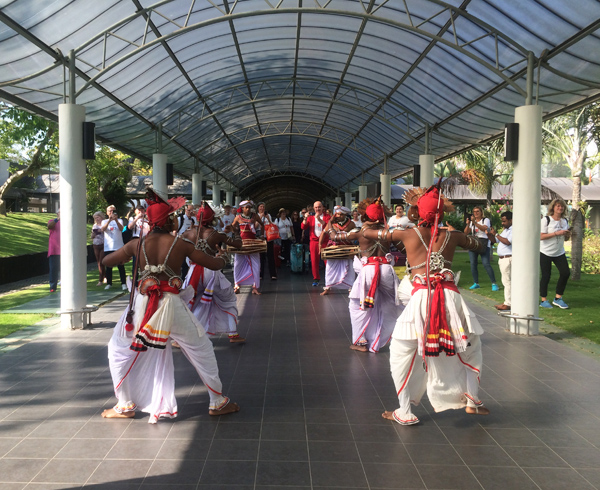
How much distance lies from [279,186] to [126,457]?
4606cm

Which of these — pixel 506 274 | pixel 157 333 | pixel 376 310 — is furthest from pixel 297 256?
pixel 157 333

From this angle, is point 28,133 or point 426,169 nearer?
point 426,169

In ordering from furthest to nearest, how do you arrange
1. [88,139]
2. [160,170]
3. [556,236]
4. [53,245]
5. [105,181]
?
1. [105,181]
2. [160,170]
3. [53,245]
4. [556,236]
5. [88,139]

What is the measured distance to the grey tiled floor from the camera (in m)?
3.88

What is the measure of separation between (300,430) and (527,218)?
537cm

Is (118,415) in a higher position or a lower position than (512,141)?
lower

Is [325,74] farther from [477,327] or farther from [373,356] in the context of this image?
[477,327]

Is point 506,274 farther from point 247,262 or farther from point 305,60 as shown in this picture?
point 305,60

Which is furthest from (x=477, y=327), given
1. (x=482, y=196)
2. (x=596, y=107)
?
(x=482, y=196)

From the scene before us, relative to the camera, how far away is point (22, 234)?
22.1m

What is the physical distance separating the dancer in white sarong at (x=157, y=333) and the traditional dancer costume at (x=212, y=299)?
2.36m

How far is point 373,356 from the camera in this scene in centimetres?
721

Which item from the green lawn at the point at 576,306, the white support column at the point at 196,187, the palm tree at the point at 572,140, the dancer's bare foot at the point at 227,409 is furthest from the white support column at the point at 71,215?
the palm tree at the point at 572,140

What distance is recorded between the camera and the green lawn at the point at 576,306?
878cm
